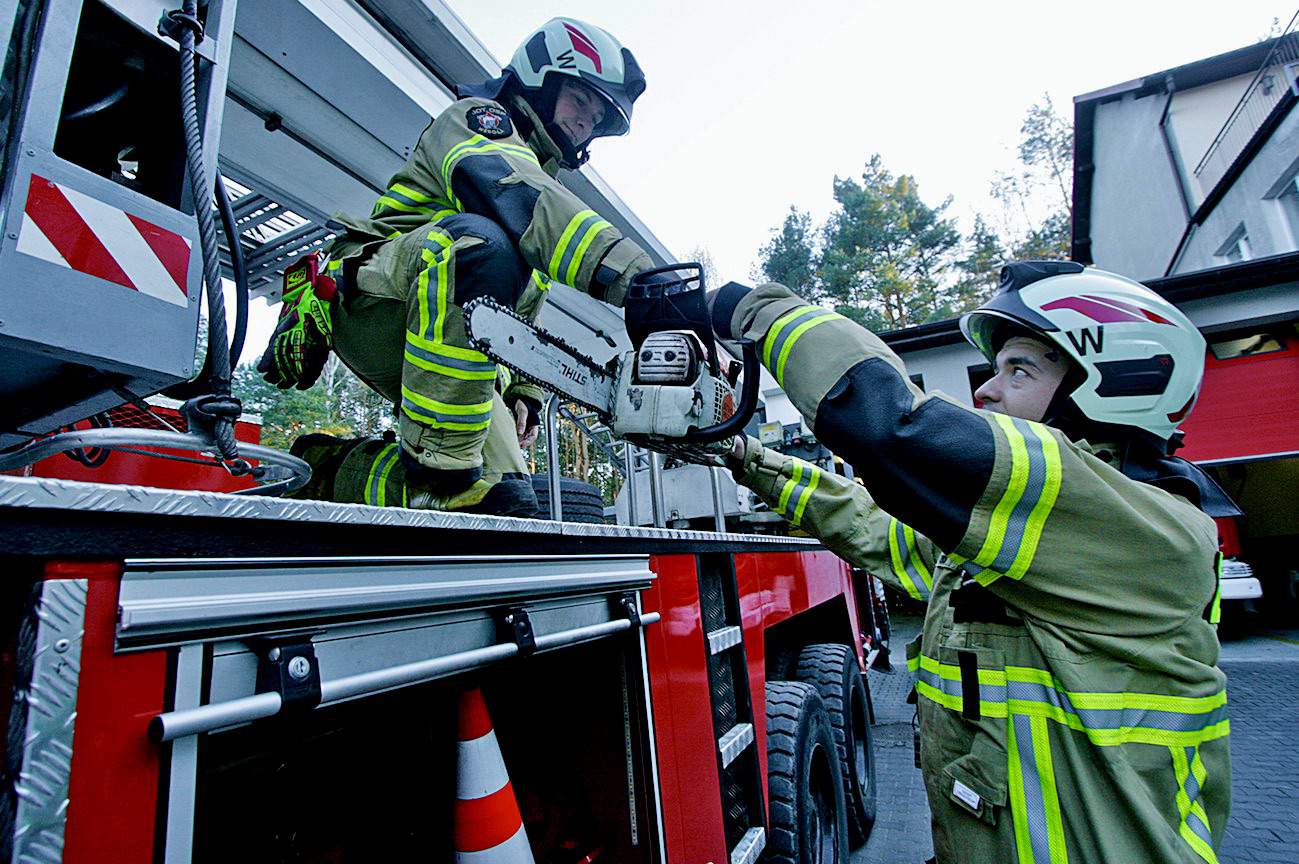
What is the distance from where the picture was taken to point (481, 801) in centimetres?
129

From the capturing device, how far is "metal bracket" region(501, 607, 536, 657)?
3.76 feet

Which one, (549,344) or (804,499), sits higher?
(549,344)

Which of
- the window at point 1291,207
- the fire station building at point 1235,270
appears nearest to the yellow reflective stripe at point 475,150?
the fire station building at point 1235,270

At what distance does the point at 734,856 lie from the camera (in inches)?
74.5

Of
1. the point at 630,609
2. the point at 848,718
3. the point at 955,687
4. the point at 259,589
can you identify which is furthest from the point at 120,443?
the point at 848,718

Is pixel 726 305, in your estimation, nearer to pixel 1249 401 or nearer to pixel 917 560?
pixel 917 560

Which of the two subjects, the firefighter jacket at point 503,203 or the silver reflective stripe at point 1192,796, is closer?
the silver reflective stripe at point 1192,796

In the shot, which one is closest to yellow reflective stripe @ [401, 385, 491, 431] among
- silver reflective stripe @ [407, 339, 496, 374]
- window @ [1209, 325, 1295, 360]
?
silver reflective stripe @ [407, 339, 496, 374]

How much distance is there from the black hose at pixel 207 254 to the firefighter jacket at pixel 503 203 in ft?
2.66

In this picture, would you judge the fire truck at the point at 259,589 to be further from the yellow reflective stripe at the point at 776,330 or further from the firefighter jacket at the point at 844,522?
the yellow reflective stripe at the point at 776,330

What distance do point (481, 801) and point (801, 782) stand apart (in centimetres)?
153

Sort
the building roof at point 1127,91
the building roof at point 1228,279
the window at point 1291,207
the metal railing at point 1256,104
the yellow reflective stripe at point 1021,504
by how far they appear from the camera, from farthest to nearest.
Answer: the building roof at point 1127,91 < the metal railing at point 1256,104 < the window at point 1291,207 < the building roof at point 1228,279 < the yellow reflective stripe at point 1021,504

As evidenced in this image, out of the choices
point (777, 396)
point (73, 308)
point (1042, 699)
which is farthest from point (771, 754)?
point (777, 396)

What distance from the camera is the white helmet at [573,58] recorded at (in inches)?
90.4
